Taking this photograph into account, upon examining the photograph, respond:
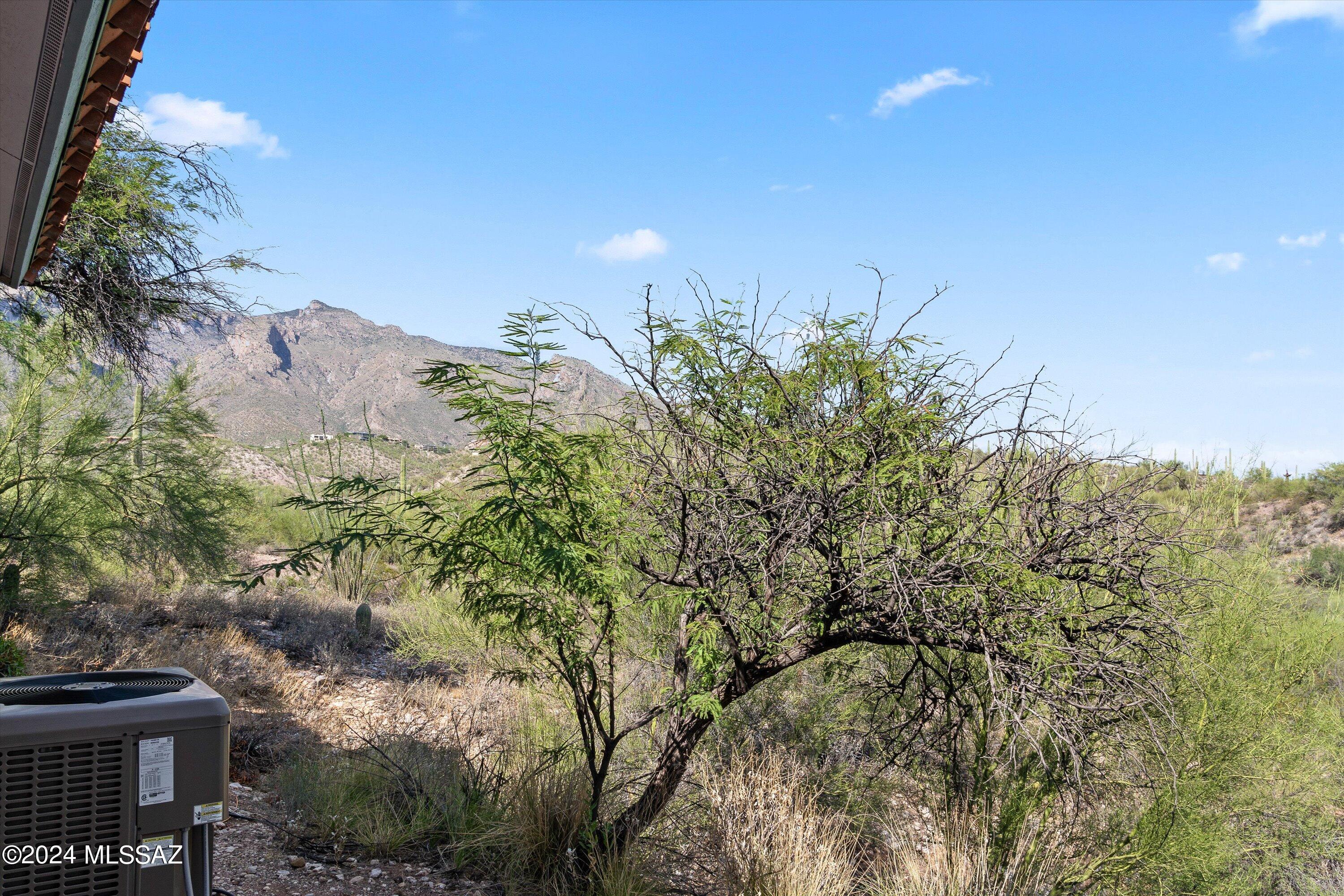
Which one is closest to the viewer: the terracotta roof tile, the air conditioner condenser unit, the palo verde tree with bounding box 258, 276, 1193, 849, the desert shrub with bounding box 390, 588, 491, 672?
the air conditioner condenser unit

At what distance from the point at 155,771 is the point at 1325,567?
20612mm

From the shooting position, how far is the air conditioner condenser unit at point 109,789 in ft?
9.26

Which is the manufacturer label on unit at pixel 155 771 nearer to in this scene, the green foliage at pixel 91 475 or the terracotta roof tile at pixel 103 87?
the terracotta roof tile at pixel 103 87

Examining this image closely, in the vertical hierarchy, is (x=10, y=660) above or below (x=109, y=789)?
below

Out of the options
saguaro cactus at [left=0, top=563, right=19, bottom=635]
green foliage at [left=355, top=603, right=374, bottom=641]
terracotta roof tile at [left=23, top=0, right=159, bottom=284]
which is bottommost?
green foliage at [left=355, top=603, right=374, bottom=641]

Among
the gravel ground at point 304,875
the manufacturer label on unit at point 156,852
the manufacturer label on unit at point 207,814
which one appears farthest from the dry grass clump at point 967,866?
the manufacturer label on unit at point 156,852

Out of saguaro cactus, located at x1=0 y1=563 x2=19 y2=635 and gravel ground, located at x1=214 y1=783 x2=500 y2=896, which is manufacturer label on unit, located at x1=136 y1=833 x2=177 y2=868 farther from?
saguaro cactus, located at x1=0 y1=563 x2=19 y2=635

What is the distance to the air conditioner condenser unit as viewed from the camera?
2.82 m

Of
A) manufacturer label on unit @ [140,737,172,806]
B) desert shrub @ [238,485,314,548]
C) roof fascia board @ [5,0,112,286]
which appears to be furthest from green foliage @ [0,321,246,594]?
manufacturer label on unit @ [140,737,172,806]

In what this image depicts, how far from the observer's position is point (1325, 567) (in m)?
17.1

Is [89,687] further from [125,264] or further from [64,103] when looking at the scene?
[125,264]

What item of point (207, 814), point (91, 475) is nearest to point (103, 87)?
point (207, 814)

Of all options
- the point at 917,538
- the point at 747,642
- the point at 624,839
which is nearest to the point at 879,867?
the point at 624,839

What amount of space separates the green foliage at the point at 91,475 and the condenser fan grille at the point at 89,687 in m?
8.44
